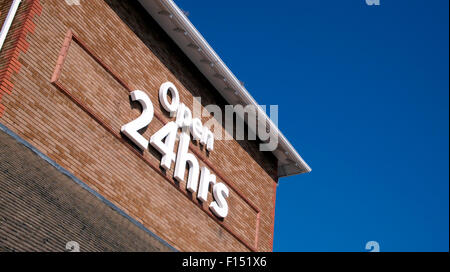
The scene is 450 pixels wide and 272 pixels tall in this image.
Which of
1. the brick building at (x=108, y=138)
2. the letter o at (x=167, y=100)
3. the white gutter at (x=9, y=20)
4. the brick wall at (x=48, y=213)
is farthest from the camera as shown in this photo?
the letter o at (x=167, y=100)

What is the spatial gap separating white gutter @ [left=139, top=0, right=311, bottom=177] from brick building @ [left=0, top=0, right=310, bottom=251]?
34 millimetres

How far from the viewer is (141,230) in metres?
12.6

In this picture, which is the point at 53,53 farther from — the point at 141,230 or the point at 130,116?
the point at 141,230

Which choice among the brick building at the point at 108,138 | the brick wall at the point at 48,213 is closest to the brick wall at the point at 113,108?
the brick building at the point at 108,138

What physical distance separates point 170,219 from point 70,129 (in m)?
3.81

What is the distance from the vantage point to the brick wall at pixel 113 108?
11852 mm

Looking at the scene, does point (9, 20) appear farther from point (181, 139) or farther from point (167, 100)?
point (181, 139)

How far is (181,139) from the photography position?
15.7 meters

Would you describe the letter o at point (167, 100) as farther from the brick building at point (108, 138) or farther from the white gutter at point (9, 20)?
the white gutter at point (9, 20)

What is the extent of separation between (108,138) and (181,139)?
2.87m

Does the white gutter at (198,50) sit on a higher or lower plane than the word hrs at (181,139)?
higher

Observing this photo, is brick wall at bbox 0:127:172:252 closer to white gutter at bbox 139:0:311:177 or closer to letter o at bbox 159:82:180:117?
letter o at bbox 159:82:180:117

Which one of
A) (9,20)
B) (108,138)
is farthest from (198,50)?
(9,20)
